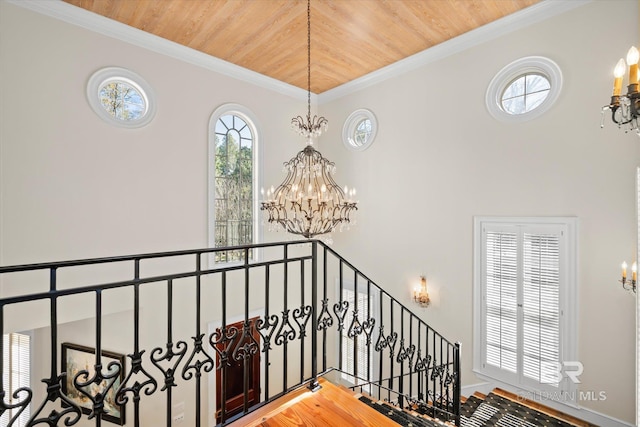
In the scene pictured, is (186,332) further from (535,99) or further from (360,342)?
(535,99)

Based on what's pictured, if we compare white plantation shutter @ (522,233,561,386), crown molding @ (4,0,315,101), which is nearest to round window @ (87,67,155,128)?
crown molding @ (4,0,315,101)

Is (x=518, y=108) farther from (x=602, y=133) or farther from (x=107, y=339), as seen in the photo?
(x=107, y=339)

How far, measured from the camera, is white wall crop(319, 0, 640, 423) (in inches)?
131

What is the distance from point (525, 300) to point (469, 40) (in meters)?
3.50

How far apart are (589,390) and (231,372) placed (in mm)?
4909

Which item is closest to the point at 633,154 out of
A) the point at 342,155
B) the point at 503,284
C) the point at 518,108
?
the point at 518,108

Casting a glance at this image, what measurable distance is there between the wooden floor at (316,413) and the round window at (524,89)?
385 centimetres

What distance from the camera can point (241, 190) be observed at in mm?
5523

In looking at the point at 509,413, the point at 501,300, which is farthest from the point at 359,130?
the point at 509,413

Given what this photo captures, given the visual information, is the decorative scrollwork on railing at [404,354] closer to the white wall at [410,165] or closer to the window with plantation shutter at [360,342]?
the white wall at [410,165]

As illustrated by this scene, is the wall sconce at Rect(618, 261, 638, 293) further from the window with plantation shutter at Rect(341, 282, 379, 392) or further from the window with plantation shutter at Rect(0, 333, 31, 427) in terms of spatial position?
the window with plantation shutter at Rect(0, 333, 31, 427)

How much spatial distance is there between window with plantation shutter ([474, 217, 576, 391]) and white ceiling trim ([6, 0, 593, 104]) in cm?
243

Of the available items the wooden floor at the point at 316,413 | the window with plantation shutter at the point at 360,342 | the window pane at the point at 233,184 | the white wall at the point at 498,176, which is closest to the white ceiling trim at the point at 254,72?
the white wall at the point at 498,176

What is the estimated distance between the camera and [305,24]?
4098mm
